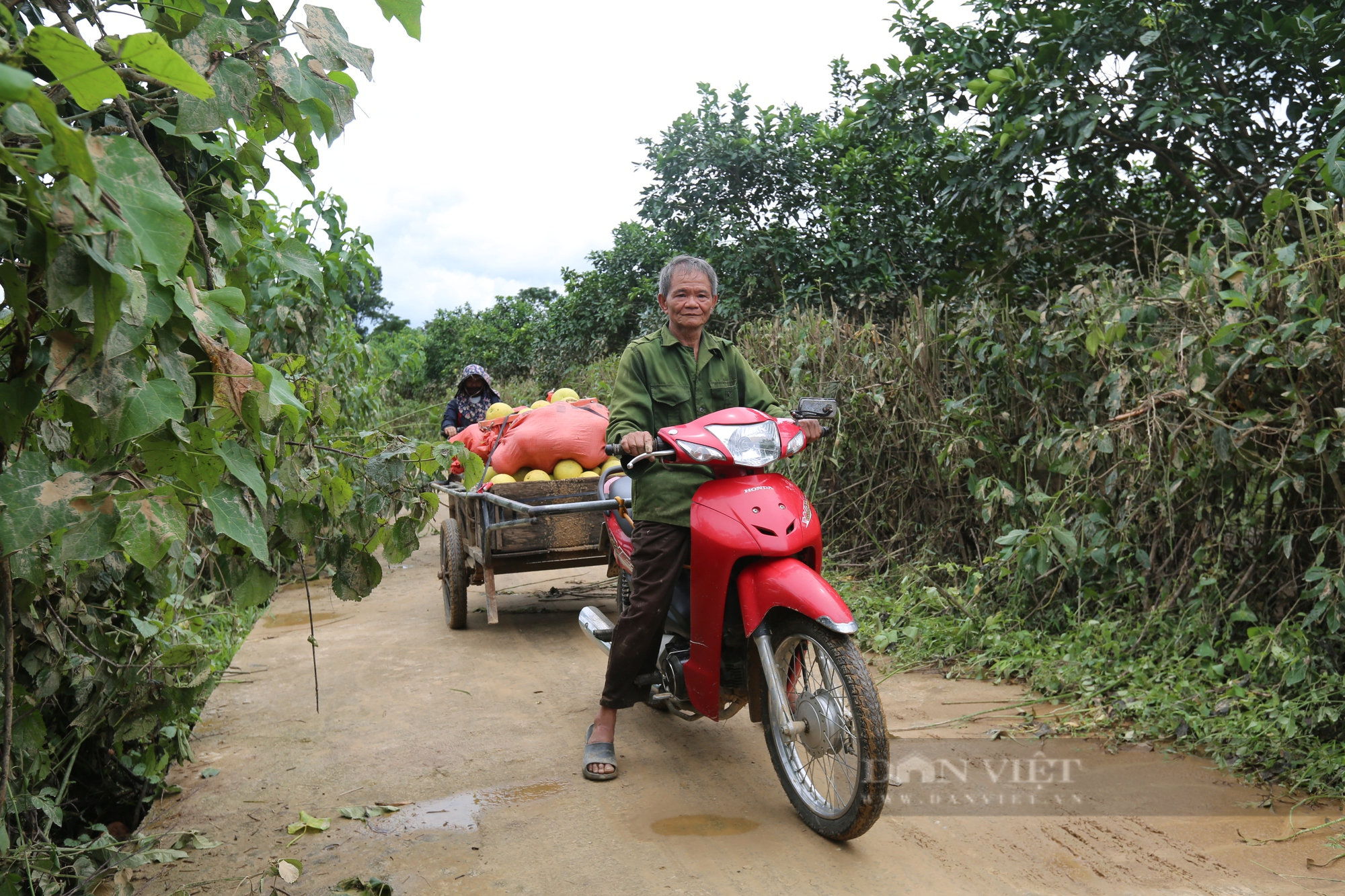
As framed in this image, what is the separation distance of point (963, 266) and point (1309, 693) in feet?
12.4

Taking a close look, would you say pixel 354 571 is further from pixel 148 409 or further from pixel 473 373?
pixel 473 373

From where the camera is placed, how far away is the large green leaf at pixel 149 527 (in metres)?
1.45

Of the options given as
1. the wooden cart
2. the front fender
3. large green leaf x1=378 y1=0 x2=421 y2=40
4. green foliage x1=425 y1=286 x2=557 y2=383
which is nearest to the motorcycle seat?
the wooden cart

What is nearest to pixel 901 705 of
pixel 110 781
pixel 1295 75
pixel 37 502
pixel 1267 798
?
pixel 1267 798

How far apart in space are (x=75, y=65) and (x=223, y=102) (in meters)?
0.47

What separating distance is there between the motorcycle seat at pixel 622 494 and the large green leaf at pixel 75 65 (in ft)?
10.2

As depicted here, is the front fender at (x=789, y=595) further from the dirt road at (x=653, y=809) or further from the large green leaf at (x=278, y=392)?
the large green leaf at (x=278, y=392)

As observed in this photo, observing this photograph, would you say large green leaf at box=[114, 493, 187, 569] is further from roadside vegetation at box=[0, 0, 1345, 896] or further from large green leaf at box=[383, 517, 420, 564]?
large green leaf at box=[383, 517, 420, 564]

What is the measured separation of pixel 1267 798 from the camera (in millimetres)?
3062

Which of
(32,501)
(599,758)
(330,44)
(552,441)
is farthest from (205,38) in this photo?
(552,441)

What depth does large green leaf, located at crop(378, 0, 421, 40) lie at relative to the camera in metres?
1.57

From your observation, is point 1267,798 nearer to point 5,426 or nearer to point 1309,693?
point 1309,693

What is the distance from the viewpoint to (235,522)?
5.18 ft

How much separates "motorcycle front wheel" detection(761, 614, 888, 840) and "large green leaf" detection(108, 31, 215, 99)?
2230mm
